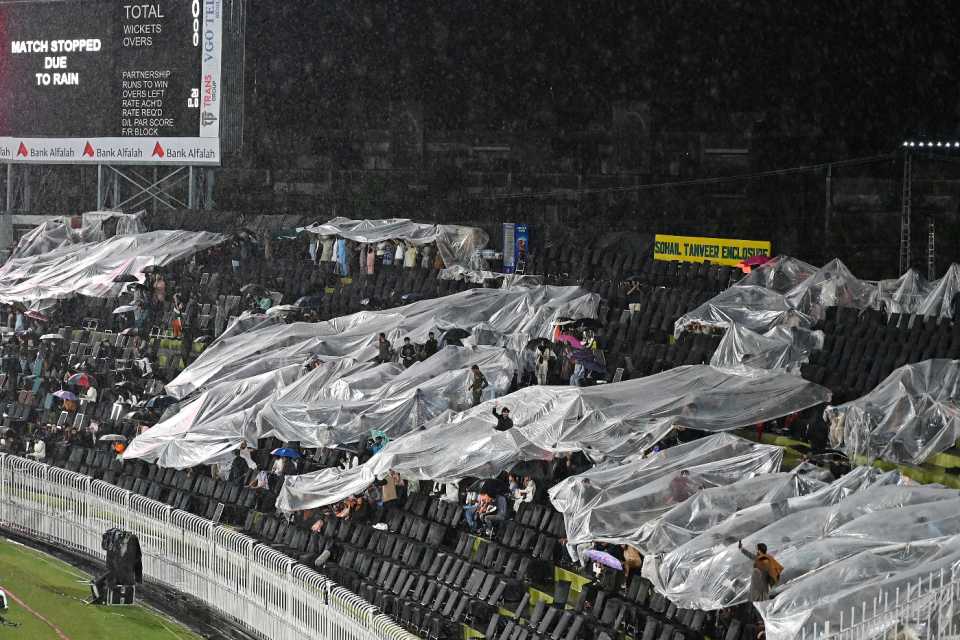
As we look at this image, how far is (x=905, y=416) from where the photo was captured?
18.4 meters

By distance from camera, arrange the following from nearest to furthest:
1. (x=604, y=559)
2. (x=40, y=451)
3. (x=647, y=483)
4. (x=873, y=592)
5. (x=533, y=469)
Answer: (x=873, y=592), (x=604, y=559), (x=647, y=483), (x=533, y=469), (x=40, y=451)

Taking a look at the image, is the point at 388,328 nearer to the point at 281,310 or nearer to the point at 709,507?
the point at 281,310

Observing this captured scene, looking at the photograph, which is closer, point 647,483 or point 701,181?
point 647,483

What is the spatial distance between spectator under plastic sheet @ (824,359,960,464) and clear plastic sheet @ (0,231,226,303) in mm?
21362

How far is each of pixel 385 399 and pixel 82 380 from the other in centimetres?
944

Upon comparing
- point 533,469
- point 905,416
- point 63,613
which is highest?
point 905,416

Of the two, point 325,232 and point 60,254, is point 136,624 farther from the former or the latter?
point 60,254

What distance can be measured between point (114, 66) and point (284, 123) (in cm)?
470

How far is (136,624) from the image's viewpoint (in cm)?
2094

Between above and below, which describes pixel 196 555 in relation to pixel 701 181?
below

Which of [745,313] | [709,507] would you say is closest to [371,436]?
[745,313]

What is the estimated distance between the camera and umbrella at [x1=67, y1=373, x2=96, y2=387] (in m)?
30.5

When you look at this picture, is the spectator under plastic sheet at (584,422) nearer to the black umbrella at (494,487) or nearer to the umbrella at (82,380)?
the black umbrella at (494,487)

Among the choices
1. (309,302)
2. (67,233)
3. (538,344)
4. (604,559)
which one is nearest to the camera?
(604,559)
